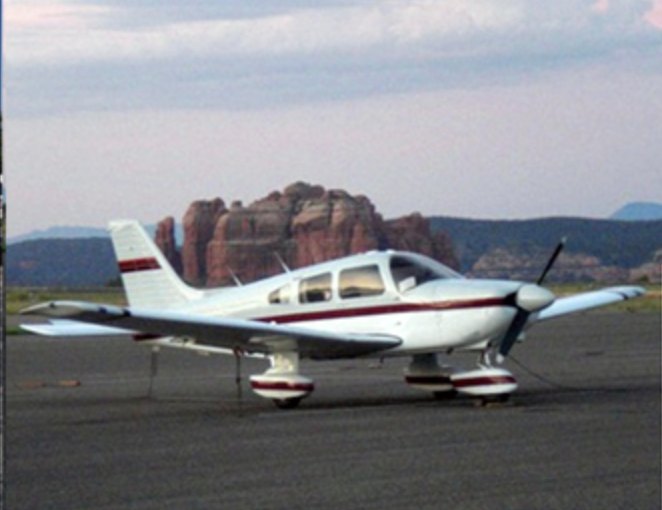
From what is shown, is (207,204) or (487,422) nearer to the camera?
(487,422)

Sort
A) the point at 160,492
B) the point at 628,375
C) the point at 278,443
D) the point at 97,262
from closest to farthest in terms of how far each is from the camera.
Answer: the point at 160,492 < the point at 278,443 < the point at 628,375 < the point at 97,262

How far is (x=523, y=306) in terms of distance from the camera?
2053 centimetres

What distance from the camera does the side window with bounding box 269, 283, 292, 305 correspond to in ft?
71.3

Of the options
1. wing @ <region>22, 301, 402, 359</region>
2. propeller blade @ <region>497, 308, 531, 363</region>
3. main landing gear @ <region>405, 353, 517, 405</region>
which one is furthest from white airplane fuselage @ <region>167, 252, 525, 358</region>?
main landing gear @ <region>405, 353, 517, 405</region>

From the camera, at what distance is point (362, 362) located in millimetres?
33125

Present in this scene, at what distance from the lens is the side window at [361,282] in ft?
69.4

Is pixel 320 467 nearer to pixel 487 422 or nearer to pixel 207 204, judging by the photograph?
pixel 487 422

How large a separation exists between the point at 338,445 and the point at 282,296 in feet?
21.6

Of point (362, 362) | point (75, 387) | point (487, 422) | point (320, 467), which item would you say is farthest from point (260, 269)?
point (320, 467)

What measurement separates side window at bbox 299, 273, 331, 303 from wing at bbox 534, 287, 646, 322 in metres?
3.80

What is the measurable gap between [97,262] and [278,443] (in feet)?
314

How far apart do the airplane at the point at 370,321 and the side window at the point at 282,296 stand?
0.01 meters

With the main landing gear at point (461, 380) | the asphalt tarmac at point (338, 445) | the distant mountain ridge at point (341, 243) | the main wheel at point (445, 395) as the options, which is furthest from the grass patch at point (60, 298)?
the main wheel at point (445, 395)

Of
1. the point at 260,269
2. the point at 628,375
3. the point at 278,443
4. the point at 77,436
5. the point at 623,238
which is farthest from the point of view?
the point at 623,238
